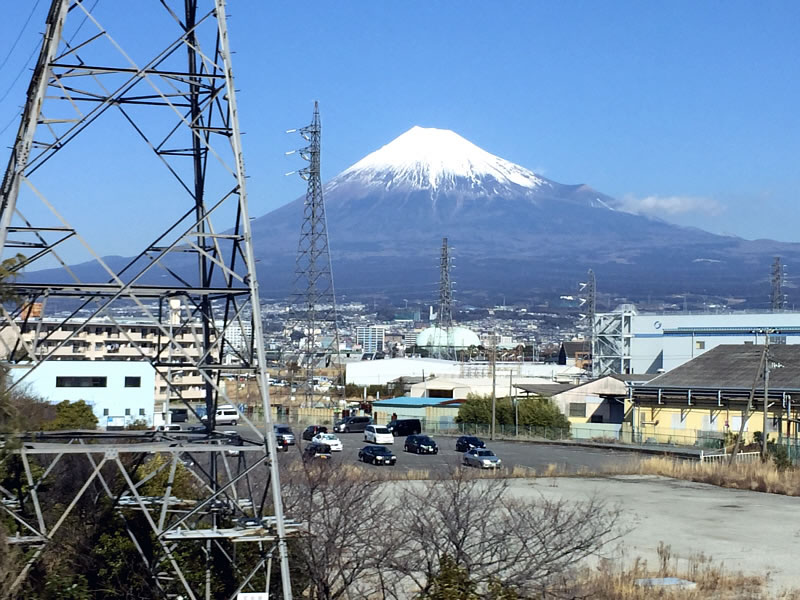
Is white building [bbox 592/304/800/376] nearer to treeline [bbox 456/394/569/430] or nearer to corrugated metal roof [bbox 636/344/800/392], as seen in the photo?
corrugated metal roof [bbox 636/344/800/392]

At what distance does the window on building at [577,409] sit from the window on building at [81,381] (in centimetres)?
2811

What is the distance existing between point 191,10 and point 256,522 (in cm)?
626

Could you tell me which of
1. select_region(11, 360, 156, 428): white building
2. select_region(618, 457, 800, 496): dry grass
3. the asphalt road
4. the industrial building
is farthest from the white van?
the industrial building

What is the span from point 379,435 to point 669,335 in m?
43.2

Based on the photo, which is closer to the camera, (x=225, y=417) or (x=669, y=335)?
(x=225, y=417)

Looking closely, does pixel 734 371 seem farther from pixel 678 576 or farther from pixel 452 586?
pixel 452 586

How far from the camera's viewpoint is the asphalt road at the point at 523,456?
139 feet

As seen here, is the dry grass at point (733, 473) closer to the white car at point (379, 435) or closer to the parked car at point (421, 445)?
the parked car at point (421, 445)

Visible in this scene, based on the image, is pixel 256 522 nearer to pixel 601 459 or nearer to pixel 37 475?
pixel 37 475

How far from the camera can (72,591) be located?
13.1 m

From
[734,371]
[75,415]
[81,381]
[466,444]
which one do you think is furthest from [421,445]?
[734,371]

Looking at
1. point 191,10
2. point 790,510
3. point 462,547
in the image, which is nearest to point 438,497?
point 462,547

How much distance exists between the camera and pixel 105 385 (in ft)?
183

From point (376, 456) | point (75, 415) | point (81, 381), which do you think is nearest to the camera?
point (75, 415)
